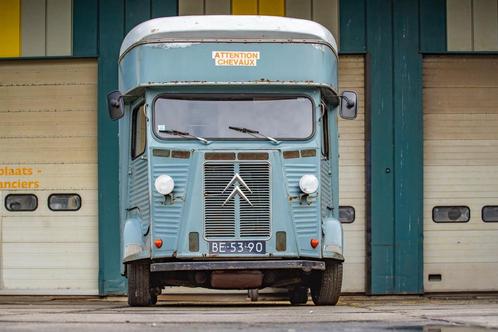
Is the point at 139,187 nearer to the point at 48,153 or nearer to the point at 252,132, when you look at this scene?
the point at 252,132

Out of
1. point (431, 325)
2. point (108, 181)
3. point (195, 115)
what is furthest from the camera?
point (108, 181)

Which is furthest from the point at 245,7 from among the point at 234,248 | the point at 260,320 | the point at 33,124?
the point at 260,320

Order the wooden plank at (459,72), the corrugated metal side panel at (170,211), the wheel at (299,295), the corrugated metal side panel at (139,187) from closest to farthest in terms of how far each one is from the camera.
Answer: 1. the corrugated metal side panel at (170,211)
2. the corrugated metal side panel at (139,187)
3. the wheel at (299,295)
4. the wooden plank at (459,72)

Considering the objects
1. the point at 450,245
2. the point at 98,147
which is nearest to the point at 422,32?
the point at 450,245

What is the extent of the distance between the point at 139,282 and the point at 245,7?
746 centimetres

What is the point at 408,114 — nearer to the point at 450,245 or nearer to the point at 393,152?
the point at 393,152

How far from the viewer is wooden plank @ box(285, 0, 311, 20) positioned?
67.2ft

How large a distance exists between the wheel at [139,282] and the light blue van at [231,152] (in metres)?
0.01

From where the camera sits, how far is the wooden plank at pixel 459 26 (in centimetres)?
2067

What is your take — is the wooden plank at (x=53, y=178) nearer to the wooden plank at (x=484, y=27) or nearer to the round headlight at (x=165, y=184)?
the wooden plank at (x=484, y=27)

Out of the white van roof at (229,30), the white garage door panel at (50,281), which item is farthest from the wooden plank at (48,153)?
the white van roof at (229,30)

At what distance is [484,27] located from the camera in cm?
2069

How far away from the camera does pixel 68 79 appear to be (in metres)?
20.7

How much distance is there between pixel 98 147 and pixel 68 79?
116 centimetres
